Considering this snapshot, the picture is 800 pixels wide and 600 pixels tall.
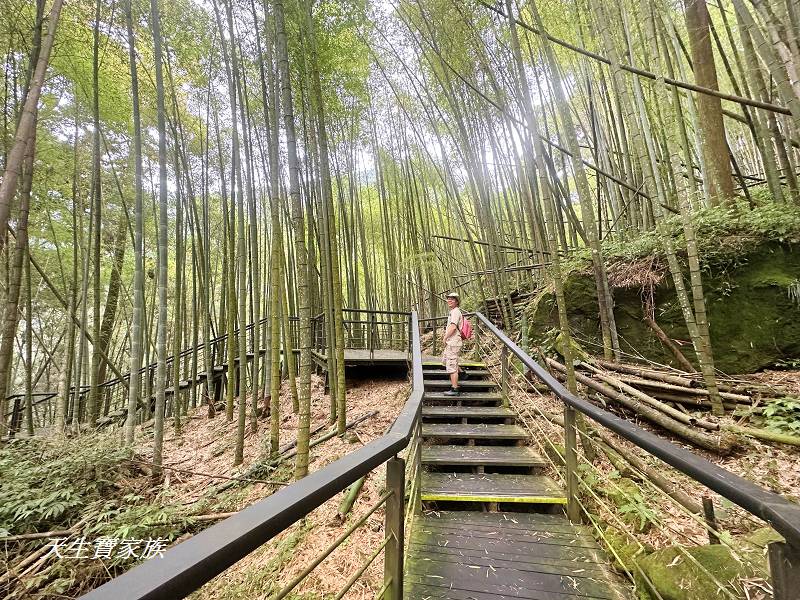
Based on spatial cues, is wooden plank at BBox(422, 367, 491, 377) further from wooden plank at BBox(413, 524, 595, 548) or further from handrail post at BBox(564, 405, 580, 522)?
wooden plank at BBox(413, 524, 595, 548)

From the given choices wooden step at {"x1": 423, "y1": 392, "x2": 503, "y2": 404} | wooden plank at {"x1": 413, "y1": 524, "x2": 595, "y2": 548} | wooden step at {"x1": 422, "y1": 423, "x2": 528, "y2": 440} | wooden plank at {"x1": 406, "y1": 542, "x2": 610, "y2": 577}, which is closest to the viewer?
wooden plank at {"x1": 406, "y1": 542, "x2": 610, "y2": 577}

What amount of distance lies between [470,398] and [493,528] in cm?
176

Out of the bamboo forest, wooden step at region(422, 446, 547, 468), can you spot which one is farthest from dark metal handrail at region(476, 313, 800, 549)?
wooden step at region(422, 446, 547, 468)

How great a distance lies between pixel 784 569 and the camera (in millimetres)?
683

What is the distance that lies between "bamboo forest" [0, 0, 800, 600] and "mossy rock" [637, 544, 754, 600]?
1 centimetres

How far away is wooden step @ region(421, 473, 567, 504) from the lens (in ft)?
Result: 7.06

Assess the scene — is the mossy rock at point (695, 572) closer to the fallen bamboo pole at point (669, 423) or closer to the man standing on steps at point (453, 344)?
the fallen bamboo pole at point (669, 423)

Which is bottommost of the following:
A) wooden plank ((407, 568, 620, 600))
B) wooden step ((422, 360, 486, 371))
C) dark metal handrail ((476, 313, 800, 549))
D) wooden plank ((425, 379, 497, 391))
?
wooden plank ((407, 568, 620, 600))

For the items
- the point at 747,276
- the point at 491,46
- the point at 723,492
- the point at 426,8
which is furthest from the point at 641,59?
the point at 723,492

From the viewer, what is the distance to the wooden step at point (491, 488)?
215 cm

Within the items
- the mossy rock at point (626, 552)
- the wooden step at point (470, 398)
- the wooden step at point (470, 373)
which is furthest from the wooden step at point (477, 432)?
the wooden step at point (470, 373)

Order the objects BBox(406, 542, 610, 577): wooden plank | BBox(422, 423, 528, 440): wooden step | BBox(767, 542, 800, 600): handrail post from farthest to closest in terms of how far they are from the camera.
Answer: BBox(422, 423, 528, 440): wooden step < BBox(406, 542, 610, 577): wooden plank < BBox(767, 542, 800, 600): handrail post

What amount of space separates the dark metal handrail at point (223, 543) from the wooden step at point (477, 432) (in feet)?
7.07

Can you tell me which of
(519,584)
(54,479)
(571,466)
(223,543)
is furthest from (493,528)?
(54,479)
